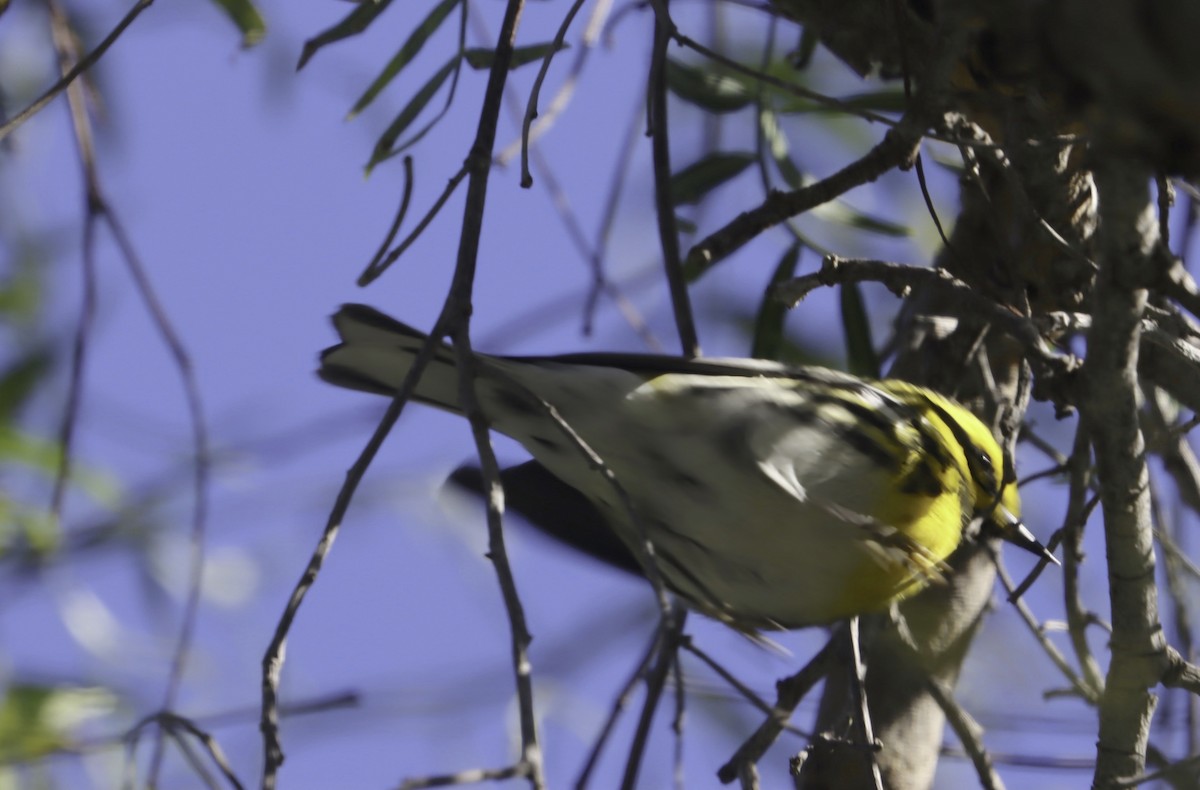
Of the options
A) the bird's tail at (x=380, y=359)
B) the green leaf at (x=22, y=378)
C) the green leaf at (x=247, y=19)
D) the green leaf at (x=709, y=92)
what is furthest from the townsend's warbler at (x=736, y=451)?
the green leaf at (x=22, y=378)

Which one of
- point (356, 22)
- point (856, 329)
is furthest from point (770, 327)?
point (356, 22)

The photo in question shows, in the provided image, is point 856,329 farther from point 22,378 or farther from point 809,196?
point 22,378

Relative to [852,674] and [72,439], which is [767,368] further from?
[72,439]

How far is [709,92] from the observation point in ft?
7.80

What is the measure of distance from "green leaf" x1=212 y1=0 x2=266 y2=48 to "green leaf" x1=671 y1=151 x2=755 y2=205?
29.9 inches

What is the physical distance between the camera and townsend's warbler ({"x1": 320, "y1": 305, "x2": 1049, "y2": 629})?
1944 millimetres

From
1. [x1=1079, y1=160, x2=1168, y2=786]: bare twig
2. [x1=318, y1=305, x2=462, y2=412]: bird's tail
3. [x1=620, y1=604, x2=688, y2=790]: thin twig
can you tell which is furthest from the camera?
[x1=318, y1=305, x2=462, y2=412]: bird's tail

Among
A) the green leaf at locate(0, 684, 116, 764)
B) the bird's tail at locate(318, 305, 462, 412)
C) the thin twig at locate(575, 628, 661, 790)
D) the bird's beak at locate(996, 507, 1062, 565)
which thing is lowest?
the thin twig at locate(575, 628, 661, 790)

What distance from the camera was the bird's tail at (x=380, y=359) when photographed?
6.36ft

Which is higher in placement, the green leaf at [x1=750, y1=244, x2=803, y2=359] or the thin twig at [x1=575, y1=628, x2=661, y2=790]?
the green leaf at [x1=750, y1=244, x2=803, y2=359]

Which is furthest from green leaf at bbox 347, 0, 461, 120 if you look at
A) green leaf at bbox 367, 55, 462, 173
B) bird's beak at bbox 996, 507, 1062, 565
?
bird's beak at bbox 996, 507, 1062, 565

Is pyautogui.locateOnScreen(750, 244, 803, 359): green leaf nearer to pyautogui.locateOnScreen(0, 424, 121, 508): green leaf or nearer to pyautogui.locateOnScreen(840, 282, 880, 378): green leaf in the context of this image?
pyautogui.locateOnScreen(840, 282, 880, 378): green leaf

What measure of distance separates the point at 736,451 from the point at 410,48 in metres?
0.80

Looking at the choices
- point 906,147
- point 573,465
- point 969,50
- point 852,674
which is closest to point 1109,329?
point 906,147
